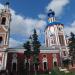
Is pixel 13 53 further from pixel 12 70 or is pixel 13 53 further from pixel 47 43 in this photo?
pixel 47 43

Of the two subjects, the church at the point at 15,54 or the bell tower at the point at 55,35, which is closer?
the church at the point at 15,54

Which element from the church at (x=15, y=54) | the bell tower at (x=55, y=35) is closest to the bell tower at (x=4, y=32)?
the church at (x=15, y=54)

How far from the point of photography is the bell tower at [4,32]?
46.8 metres

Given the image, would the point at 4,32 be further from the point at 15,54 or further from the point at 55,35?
the point at 55,35

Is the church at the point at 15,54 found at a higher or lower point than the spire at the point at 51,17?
lower

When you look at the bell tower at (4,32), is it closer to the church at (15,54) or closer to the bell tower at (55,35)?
the church at (15,54)

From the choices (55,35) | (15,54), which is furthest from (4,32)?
(55,35)

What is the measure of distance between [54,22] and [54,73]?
39.1 m

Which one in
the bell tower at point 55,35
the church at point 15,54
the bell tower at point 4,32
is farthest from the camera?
the bell tower at point 55,35

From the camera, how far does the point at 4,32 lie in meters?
49.7

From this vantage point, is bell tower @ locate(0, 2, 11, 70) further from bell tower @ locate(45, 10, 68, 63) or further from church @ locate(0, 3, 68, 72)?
bell tower @ locate(45, 10, 68, 63)

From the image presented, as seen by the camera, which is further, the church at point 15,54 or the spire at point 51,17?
the spire at point 51,17

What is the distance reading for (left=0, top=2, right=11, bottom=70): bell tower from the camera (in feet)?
153

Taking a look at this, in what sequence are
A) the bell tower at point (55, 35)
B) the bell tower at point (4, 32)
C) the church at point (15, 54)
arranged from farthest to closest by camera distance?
the bell tower at point (55, 35) < the church at point (15, 54) < the bell tower at point (4, 32)
